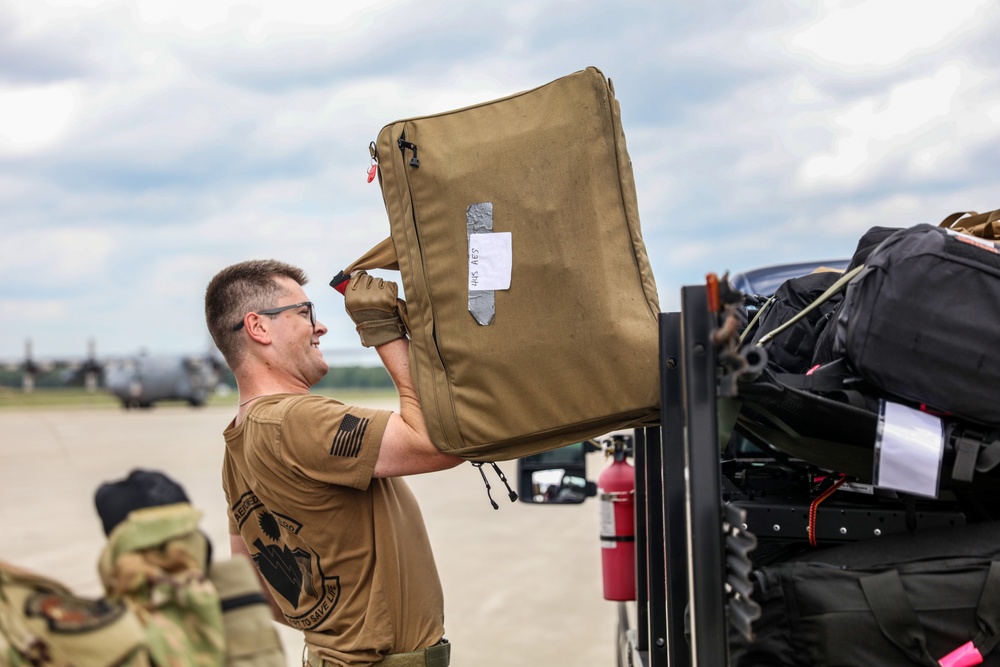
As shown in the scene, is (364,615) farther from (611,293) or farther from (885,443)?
(885,443)

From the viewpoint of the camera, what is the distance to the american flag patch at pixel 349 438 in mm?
2123

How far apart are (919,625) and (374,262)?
1.38 metres

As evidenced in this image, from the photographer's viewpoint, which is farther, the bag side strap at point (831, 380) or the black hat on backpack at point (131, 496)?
the bag side strap at point (831, 380)

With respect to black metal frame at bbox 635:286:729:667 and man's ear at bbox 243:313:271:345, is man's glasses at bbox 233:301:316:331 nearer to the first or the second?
man's ear at bbox 243:313:271:345

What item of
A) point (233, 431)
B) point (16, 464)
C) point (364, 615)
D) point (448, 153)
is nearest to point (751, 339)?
point (448, 153)

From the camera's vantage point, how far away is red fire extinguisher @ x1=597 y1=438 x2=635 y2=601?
3014 millimetres

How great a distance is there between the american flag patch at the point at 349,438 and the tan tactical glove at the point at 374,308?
0.65 ft

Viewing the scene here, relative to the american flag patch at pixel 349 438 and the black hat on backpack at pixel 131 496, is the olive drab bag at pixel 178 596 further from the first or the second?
the american flag patch at pixel 349 438

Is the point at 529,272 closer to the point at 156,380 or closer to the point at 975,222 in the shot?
the point at 975,222

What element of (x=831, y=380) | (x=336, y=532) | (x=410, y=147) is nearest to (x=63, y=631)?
(x=336, y=532)

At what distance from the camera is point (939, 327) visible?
170cm

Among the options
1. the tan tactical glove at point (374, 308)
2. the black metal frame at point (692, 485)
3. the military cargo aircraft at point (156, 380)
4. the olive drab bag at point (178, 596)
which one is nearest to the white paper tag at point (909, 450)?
the black metal frame at point (692, 485)

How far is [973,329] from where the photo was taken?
5.56ft

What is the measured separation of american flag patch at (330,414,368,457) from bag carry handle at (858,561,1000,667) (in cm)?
Result: 116
